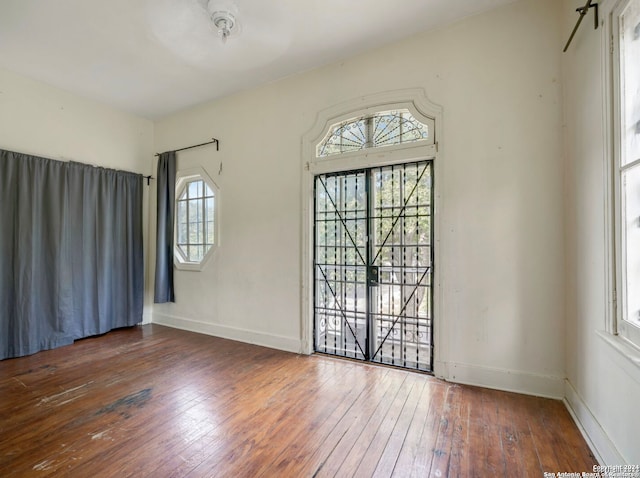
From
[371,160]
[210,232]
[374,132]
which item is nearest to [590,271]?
[371,160]

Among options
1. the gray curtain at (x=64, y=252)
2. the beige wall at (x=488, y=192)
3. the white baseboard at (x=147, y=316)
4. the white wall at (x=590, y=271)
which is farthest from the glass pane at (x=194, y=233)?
the white wall at (x=590, y=271)

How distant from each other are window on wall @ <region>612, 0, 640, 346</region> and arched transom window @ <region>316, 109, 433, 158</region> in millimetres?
1298

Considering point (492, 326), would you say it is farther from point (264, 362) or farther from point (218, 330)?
point (218, 330)

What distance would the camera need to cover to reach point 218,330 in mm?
3957

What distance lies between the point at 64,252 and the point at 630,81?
5.27 metres

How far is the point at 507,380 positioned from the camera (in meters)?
2.44

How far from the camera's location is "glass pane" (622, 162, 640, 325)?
1.48 metres

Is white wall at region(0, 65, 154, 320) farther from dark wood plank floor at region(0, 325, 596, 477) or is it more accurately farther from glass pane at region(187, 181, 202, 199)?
dark wood plank floor at region(0, 325, 596, 477)

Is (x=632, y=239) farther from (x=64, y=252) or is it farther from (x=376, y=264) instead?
(x=64, y=252)

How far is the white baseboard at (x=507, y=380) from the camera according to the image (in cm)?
230

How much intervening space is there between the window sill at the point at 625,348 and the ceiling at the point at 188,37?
2.62 meters

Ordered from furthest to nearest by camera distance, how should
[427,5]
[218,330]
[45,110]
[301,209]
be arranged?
[218,330], [45,110], [301,209], [427,5]

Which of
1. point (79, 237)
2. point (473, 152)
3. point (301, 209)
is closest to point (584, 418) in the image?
point (473, 152)

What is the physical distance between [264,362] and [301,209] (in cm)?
168
